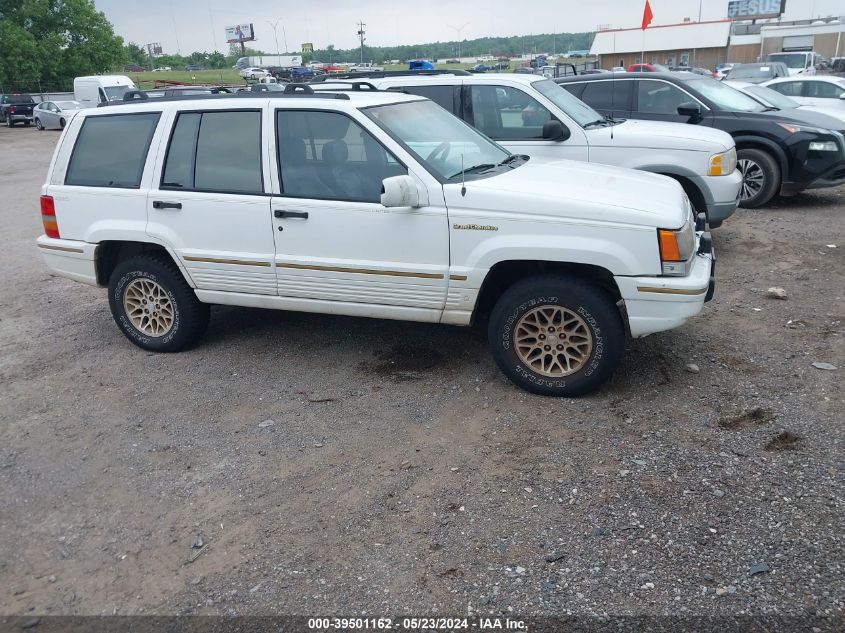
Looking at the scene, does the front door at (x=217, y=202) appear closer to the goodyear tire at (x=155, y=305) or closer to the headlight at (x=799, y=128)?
the goodyear tire at (x=155, y=305)

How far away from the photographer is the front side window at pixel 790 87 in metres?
17.5

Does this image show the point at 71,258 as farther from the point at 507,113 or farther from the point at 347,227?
the point at 507,113

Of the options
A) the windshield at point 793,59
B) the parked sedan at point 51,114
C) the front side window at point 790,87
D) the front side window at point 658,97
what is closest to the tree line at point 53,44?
the parked sedan at point 51,114

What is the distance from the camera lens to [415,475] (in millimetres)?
4082

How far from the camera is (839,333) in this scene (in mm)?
5746

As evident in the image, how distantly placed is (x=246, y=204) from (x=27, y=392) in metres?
2.12

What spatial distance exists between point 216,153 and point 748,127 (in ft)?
24.8

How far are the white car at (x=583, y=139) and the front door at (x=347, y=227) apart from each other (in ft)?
9.91

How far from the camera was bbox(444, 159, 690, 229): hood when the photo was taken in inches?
177

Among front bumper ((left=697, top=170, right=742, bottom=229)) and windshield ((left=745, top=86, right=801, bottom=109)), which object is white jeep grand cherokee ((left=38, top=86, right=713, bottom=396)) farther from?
windshield ((left=745, top=86, right=801, bottom=109))

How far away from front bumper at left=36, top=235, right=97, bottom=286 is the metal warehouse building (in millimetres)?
51448

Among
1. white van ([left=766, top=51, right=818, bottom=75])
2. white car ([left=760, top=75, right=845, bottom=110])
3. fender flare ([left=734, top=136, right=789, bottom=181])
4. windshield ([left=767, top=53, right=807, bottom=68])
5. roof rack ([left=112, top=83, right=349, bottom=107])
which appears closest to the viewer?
roof rack ([left=112, top=83, right=349, bottom=107])

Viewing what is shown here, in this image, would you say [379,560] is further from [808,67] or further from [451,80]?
[808,67]

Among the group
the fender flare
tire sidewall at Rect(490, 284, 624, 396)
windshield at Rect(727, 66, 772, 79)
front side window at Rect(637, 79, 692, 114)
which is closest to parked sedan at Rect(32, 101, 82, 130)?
windshield at Rect(727, 66, 772, 79)
